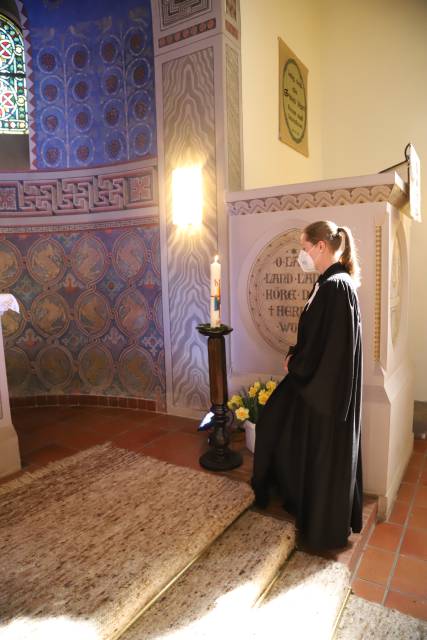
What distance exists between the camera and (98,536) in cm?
234

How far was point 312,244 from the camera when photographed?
2.45m

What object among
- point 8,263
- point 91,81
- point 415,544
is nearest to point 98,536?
point 415,544

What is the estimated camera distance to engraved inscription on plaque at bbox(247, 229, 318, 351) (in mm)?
3275

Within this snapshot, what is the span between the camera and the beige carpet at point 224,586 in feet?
6.02

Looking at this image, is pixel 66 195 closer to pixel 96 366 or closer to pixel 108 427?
pixel 96 366

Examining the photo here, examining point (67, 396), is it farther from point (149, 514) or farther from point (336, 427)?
point (336, 427)

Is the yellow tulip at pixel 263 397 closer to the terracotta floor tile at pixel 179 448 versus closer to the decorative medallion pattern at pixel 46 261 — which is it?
the terracotta floor tile at pixel 179 448

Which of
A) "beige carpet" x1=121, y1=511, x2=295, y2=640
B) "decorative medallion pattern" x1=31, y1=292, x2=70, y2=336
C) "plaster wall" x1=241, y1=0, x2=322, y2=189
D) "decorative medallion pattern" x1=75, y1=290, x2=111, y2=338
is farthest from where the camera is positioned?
"decorative medallion pattern" x1=31, y1=292, x2=70, y2=336

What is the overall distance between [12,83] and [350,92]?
362cm

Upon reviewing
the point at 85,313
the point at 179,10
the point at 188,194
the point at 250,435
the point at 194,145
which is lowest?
the point at 250,435

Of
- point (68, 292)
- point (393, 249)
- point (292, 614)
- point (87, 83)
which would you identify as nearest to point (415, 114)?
point (393, 249)

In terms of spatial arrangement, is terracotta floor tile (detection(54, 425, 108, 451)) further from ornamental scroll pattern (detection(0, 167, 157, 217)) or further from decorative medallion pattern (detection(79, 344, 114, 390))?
ornamental scroll pattern (detection(0, 167, 157, 217))

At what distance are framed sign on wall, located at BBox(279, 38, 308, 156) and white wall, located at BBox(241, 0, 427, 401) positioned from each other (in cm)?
12

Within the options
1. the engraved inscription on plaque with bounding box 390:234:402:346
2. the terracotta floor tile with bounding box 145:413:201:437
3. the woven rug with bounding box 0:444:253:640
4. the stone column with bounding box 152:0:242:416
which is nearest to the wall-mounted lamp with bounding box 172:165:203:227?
the stone column with bounding box 152:0:242:416
